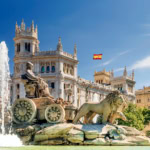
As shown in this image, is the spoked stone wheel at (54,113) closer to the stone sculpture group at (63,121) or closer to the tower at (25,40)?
the stone sculpture group at (63,121)

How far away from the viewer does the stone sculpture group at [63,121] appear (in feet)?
41.1

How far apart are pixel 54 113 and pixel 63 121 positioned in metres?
0.53

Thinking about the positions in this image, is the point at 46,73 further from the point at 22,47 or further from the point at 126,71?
the point at 126,71

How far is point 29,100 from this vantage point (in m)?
13.9

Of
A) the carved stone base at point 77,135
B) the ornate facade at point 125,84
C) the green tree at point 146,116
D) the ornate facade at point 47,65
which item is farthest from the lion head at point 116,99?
the ornate facade at point 125,84

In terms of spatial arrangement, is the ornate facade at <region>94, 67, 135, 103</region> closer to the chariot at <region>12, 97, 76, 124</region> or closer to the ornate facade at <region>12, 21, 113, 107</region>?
the ornate facade at <region>12, 21, 113, 107</region>

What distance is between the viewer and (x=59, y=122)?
1368cm

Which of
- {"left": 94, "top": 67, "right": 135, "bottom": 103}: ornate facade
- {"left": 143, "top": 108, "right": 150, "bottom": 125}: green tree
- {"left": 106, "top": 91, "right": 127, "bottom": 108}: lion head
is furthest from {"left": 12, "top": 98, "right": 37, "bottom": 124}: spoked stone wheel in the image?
{"left": 94, "top": 67, "right": 135, "bottom": 103}: ornate facade

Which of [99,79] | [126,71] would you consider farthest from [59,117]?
[99,79]

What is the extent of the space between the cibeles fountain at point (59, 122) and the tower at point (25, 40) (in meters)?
49.9

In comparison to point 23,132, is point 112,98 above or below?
above

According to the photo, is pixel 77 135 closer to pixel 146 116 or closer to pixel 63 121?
pixel 63 121

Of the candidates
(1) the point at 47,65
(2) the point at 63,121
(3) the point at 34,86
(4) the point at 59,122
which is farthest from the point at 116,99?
(1) the point at 47,65

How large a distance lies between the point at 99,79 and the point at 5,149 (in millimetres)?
91869
